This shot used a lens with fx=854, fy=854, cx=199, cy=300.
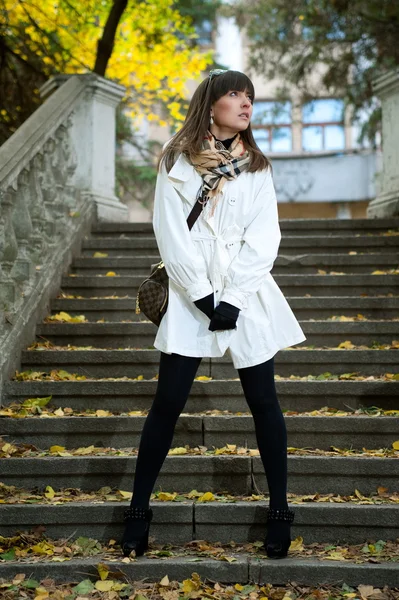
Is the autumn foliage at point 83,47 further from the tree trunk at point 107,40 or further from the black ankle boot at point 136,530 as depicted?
the black ankle boot at point 136,530

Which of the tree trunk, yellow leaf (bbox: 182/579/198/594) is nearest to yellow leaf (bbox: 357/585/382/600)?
yellow leaf (bbox: 182/579/198/594)

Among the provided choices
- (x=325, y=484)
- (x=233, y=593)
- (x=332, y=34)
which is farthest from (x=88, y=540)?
(x=332, y=34)

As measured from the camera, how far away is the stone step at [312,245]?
7.14 metres

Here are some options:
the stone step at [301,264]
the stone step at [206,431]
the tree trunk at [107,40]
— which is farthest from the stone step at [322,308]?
the tree trunk at [107,40]

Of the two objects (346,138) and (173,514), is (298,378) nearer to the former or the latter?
(173,514)

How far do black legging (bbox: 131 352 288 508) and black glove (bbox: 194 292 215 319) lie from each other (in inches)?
8.4

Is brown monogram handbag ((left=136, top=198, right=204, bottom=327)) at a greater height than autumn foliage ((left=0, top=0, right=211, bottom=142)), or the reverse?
autumn foliage ((left=0, top=0, right=211, bottom=142))

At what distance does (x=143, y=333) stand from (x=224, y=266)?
2.35 meters

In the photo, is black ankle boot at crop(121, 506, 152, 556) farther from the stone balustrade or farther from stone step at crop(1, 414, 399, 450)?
the stone balustrade

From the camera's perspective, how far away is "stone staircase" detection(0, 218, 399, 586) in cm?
378

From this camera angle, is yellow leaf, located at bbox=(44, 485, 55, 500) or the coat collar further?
yellow leaf, located at bbox=(44, 485, 55, 500)

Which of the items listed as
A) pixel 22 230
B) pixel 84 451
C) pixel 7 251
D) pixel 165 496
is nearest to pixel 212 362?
pixel 84 451

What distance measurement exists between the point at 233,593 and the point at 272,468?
512 mm

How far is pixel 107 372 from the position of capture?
5.40 metres
